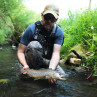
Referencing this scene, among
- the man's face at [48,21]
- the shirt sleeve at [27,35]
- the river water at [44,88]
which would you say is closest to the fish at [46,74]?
the river water at [44,88]

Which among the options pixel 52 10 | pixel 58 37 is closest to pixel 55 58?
pixel 58 37

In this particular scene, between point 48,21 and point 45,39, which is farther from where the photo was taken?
point 45,39

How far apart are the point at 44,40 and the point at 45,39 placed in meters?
0.04

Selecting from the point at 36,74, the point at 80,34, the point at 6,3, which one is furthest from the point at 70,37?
the point at 6,3

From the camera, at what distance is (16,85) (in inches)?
108

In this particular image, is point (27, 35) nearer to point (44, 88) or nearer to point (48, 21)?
point (48, 21)

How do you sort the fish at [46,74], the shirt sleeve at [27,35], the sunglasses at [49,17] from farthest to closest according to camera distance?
the shirt sleeve at [27,35]
the sunglasses at [49,17]
the fish at [46,74]

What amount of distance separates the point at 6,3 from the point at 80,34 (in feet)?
28.3

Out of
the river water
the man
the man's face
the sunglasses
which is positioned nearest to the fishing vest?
the man

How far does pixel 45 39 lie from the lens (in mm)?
3205

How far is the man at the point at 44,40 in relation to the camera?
288 cm

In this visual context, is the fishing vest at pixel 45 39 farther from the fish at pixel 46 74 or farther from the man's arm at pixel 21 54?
the fish at pixel 46 74

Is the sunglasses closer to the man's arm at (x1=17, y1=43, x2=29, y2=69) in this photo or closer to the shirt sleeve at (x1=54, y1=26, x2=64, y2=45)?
the shirt sleeve at (x1=54, y1=26, x2=64, y2=45)

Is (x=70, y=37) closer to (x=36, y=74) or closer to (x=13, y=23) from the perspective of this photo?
(x=36, y=74)
